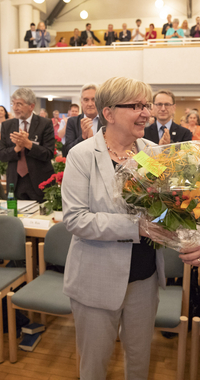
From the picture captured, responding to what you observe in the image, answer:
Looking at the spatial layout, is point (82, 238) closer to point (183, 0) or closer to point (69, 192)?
point (69, 192)

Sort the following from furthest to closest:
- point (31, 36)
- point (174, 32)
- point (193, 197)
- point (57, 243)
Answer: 1. point (31, 36)
2. point (174, 32)
3. point (57, 243)
4. point (193, 197)

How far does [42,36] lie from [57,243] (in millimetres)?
10712

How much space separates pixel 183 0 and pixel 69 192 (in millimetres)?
15059

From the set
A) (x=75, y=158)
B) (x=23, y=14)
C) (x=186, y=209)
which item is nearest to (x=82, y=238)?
(x=75, y=158)

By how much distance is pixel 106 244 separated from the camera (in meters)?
1.42

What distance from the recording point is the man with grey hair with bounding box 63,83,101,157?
106 inches

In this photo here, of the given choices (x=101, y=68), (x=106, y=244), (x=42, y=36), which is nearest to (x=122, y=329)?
(x=106, y=244)

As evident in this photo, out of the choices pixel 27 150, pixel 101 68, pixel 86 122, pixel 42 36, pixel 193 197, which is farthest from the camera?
pixel 42 36

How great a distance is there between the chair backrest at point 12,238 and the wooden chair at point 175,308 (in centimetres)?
105

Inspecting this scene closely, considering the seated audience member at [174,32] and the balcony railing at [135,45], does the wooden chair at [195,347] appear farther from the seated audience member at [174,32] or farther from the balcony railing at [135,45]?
the seated audience member at [174,32]

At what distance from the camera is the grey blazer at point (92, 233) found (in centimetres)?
139

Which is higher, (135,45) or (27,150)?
(135,45)

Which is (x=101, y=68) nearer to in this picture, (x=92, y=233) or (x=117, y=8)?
Answer: (x=117, y=8)

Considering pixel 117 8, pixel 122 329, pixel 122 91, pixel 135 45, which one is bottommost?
A: pixel 122 329
